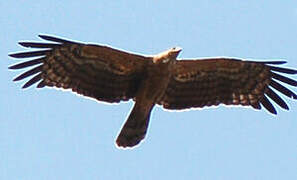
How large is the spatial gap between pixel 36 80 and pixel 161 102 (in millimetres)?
2158

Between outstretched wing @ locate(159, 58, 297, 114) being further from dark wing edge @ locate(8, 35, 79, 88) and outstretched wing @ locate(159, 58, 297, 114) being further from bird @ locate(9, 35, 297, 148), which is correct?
dark wing edge @ locate(8, 35, 79, 88)

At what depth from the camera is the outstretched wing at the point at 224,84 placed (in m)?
21.2

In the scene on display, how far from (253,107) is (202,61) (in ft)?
4.61

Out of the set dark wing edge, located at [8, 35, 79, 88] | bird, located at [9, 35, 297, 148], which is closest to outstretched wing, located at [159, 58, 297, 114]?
bird, located at [9, 35, 297, 148]

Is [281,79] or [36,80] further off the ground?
[281,79]

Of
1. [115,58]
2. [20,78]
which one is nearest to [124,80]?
[115,58]

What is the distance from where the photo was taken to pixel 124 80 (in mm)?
21031

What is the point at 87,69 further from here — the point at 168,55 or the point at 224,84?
the point at 224,84

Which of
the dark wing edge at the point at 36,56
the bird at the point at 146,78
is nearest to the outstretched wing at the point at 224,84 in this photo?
the bird at the point at 146,78

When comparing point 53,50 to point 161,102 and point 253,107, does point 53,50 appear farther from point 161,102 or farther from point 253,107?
point 253,107

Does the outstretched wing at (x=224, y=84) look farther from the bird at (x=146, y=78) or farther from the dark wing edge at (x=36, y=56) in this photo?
the dark wing edge at (x=36, y=56)

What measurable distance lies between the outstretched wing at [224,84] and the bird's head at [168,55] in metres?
0.50

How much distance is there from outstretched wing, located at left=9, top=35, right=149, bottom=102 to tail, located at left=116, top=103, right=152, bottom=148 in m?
0.40

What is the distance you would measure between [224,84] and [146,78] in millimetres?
1628
